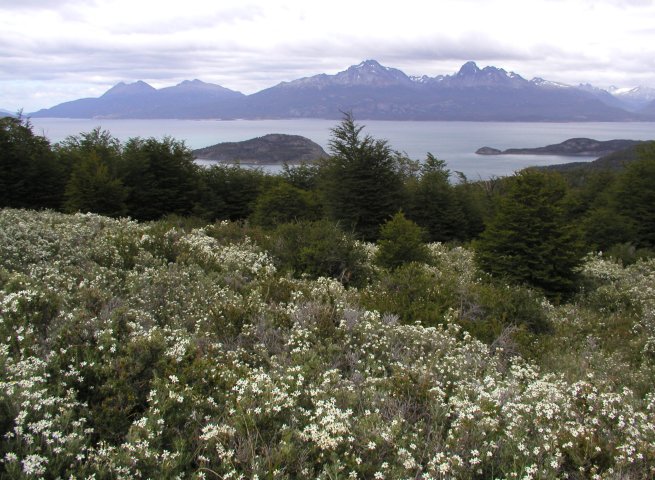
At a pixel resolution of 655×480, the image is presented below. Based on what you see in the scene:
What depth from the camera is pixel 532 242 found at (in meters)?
12.9

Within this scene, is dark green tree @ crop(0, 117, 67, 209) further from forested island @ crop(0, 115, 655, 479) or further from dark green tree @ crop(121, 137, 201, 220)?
forested island @ crop(0, 115, 655, 479)

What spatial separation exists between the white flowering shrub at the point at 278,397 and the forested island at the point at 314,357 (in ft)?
0.06

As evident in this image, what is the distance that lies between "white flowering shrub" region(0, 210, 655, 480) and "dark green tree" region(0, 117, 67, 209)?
75.1 feet

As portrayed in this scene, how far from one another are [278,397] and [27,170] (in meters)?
27.8

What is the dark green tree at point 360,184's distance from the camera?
24.6 m

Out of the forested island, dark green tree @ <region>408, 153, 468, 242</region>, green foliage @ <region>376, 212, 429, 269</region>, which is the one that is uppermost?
the forested island

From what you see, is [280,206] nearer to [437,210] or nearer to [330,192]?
[330,192]

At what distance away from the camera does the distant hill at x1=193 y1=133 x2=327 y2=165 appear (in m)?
97.1

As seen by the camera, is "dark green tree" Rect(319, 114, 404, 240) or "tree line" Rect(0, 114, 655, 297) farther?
"dark green tree" Rect(319, 114, 404, 240)

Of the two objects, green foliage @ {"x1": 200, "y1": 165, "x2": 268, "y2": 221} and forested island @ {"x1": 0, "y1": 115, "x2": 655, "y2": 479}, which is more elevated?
forested island @ {"x1": 0, "y1": 115, "x2": 655, "y2": 479}

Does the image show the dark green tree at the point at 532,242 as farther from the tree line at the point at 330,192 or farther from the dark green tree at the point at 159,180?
the dark green tree at the point at 159,180

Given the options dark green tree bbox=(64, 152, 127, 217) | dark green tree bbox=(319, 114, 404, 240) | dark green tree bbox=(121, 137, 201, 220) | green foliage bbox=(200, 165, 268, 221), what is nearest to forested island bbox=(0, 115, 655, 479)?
dark green tree bbox=(319, 114, 404, 240)

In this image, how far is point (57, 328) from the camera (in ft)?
14.7

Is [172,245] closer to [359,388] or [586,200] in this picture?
[359,388]
